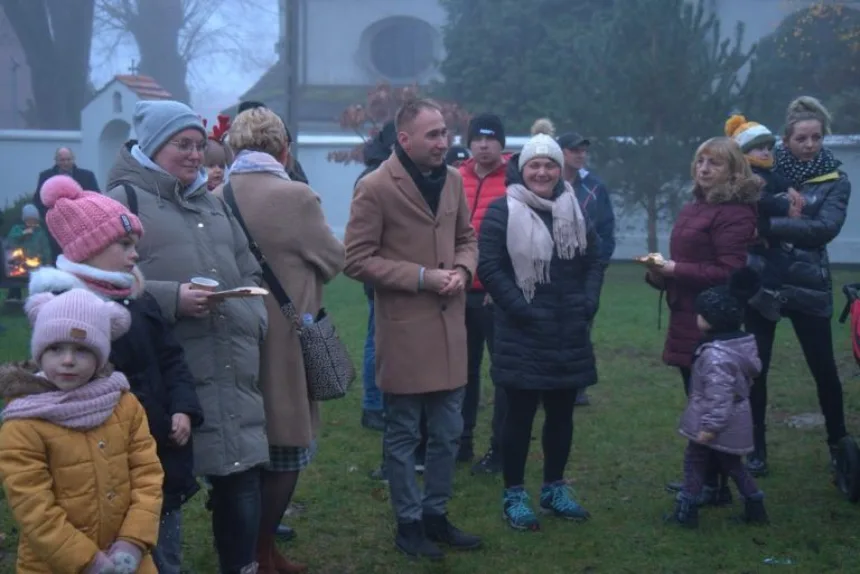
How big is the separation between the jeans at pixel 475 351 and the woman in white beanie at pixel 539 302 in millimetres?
893

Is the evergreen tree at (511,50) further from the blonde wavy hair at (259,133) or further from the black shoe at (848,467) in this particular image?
the blonde wavy hair at (259,133)

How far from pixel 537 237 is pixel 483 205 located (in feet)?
4.14

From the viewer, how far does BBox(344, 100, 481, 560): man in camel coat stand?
5047 mm

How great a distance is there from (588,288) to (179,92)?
4560 cm

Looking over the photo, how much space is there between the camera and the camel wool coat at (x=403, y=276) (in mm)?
5035

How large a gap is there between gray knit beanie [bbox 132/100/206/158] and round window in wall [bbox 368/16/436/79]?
32.1 meters

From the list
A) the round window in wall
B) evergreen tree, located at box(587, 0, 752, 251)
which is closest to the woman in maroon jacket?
evergreen tree, located at box(587, 0, 752, 251)

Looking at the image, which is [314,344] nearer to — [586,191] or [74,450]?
[74,450]

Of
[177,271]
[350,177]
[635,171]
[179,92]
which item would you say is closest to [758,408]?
[177,271]

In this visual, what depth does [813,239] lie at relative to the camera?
5887mm

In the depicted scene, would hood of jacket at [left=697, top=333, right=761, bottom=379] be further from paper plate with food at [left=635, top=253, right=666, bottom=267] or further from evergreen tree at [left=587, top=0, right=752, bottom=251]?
evergreen tree at [left=587, top=0, right=752, bottom=251]

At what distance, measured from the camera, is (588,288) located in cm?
548

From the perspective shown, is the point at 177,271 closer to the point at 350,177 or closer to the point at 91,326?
the point at 91,326

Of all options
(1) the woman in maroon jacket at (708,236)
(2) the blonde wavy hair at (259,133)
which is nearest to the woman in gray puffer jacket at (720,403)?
(1) the woman in maroon jacket at (708,236)
